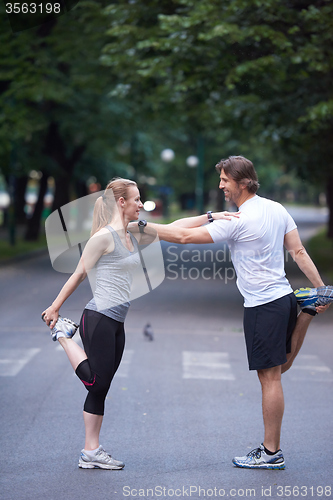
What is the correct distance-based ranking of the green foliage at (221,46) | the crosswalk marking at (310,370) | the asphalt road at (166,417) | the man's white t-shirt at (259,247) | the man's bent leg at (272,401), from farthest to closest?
the green foliage at (221,46) → the crosswalk marking at (310,370) → the man's bent leg at (272,401) → the man's white t-shirt at (259,247) → the asphalt road at (166,417)

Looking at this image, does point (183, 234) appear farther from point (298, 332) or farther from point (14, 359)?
point (14, 359)

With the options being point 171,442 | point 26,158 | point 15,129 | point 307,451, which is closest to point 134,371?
point 171,442

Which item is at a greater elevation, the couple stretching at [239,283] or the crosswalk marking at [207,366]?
the couple stretching at [239,283]

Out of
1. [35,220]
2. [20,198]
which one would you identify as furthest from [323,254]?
[20,198]

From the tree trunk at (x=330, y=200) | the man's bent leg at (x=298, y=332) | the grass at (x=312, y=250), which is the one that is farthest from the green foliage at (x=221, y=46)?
the tree trunk at (x=330, y=200)

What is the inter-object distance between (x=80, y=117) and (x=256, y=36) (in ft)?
48.0

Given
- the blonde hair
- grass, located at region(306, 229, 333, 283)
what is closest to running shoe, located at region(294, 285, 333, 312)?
the blonde hair

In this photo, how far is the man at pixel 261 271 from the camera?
441cm

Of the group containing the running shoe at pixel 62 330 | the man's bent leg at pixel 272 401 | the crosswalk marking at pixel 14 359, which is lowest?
the crosswalk marking at pixel 14 359

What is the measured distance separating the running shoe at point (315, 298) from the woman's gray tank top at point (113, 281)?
1.15 m

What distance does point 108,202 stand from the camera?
4508 mm

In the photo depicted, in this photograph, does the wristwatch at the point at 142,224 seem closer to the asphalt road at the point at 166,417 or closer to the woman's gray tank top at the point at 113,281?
the woman's gray tank top at the point at 113,281

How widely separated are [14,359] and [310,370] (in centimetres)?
341

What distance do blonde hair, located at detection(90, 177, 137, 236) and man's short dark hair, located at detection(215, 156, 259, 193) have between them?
0.61 m
